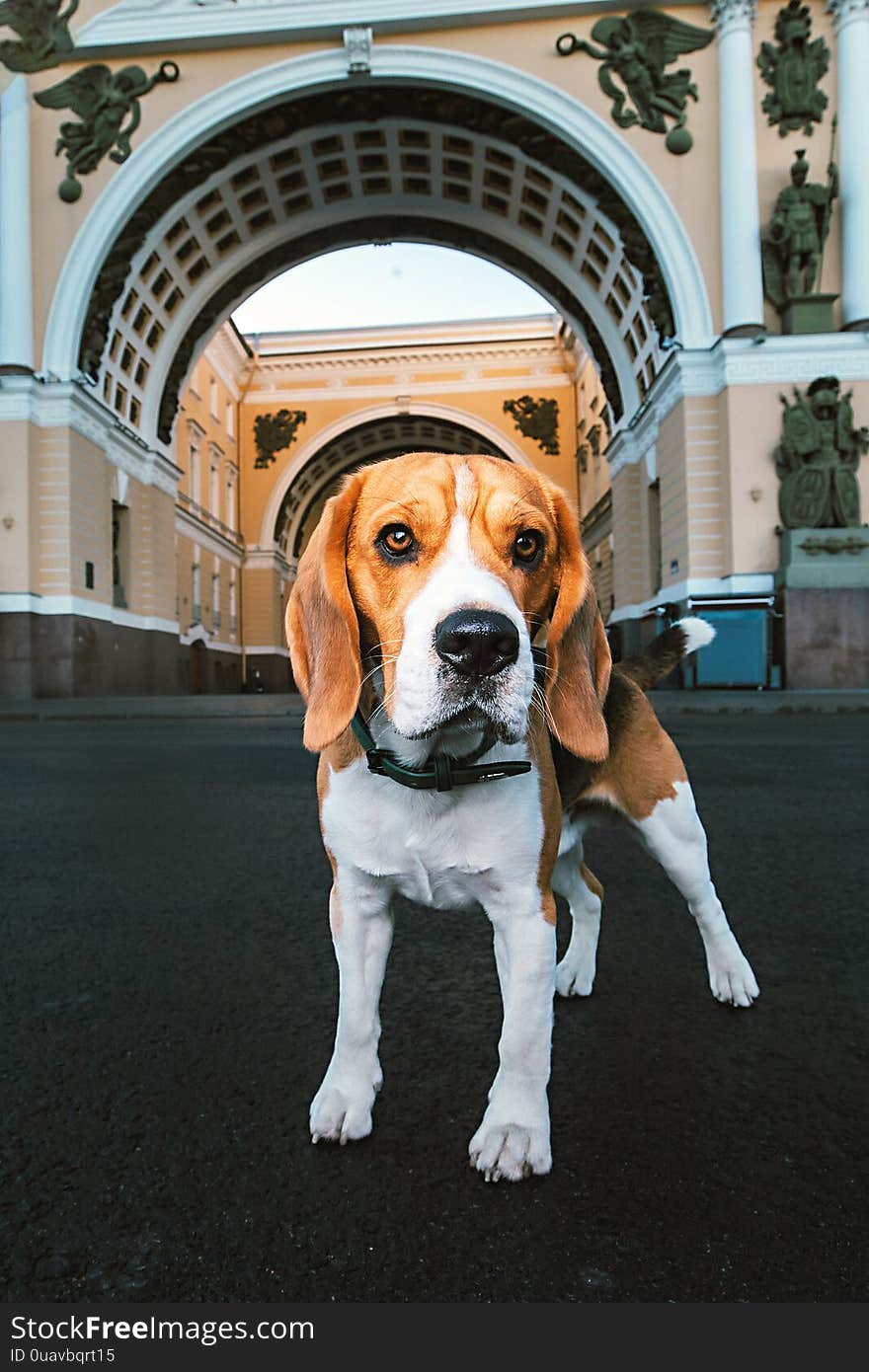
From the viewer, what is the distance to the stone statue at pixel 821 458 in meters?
16.0

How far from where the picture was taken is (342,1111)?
49.6 inches

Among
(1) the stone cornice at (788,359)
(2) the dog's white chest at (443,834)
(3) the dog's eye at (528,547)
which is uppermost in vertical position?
(1) the stone cornice at (788,359)

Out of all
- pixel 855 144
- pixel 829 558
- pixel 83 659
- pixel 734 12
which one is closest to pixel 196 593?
pixel 83 659

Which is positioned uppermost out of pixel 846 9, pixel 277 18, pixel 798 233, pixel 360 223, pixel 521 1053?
pixel 277 18

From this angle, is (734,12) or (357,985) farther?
(734,12)

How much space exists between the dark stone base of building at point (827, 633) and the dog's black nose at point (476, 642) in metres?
15.9

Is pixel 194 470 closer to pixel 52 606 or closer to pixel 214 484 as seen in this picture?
pixel 214 484

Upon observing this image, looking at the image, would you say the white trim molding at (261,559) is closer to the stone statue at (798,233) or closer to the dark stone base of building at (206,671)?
the dark stone base of building at (206,671)

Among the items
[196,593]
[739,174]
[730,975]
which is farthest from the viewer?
[196,593]

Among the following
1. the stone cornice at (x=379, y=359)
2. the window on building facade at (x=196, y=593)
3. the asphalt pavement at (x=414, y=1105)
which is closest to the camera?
the asphalt pavement at (x=414, y=1105)

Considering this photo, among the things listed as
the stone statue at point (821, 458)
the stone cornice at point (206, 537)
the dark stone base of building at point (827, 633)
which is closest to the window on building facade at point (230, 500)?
the stone cornice at point (206, 537)

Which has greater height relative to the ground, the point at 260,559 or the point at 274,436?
the point at 274,436

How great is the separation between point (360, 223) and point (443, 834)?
81.1 ft

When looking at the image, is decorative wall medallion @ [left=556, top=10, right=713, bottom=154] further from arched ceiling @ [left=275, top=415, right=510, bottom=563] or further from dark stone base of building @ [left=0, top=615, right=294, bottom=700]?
arched ceiling @ [left=275, top=415, right=510, bottom=563]
